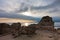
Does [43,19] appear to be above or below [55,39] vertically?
above

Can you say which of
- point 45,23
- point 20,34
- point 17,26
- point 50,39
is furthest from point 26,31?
point 45,23

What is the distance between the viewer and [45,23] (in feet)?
122

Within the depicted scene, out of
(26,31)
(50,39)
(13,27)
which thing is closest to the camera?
(50,39)

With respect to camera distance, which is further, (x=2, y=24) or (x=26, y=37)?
(x=2, y=24)

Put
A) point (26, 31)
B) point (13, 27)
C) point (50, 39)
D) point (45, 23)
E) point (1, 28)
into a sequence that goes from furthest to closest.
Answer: point (45, 23) → point (13, 27) → point (1, 28) → point (26, 31) → point (50, 39)

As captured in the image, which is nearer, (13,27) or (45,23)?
(13,27)

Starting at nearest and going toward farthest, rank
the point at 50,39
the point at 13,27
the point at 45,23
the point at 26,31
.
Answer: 1. the point at 50,39
2. the point at 26,31
3. the point at 13,27
4. the point at 45,23

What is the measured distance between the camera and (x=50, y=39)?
1691cm

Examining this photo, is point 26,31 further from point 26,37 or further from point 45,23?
point 45,23

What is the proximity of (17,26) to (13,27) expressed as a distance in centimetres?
86

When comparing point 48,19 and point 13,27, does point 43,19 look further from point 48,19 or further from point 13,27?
point 13,27

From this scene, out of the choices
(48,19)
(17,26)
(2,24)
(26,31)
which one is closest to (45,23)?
(48,19)

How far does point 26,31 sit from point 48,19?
21.5 metres

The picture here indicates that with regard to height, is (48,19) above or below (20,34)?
above
